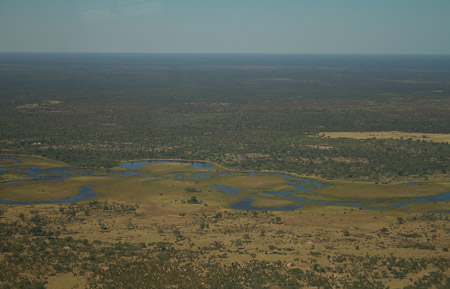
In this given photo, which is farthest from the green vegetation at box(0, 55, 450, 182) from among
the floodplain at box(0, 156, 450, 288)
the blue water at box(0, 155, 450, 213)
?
the floodplain at box(0, 156, 450, 288)

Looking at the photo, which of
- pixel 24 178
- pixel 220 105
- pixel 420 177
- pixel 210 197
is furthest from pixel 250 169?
pixel 220 105

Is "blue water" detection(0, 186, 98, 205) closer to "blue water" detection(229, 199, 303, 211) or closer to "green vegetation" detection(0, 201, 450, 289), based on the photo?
"green vegetation" detection(0, 201, 450, 289)

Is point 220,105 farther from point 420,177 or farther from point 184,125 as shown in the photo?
point 420,177

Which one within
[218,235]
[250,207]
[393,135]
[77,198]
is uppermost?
[393,135]

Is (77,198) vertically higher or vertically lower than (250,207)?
higher

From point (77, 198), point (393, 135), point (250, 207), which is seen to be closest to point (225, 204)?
point (250, 207)

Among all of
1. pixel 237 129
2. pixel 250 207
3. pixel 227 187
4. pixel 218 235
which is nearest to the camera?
pixel 218 235

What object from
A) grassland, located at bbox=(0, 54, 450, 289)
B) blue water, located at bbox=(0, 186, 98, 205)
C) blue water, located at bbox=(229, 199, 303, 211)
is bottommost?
blue water, located at bbox=(229, 199, 303, 211)

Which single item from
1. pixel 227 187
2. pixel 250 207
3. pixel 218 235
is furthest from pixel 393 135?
pixel 218 235

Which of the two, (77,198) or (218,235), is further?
(77,198)

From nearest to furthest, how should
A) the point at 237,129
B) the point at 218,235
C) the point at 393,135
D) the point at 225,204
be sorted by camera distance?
the point at 218,235, the point at 225,204, the point at 393,135, the point at 237,129

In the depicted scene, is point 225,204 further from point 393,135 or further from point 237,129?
point 393,135

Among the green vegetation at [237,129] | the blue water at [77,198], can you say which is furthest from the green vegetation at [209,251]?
the green vegetation at [237,129]
